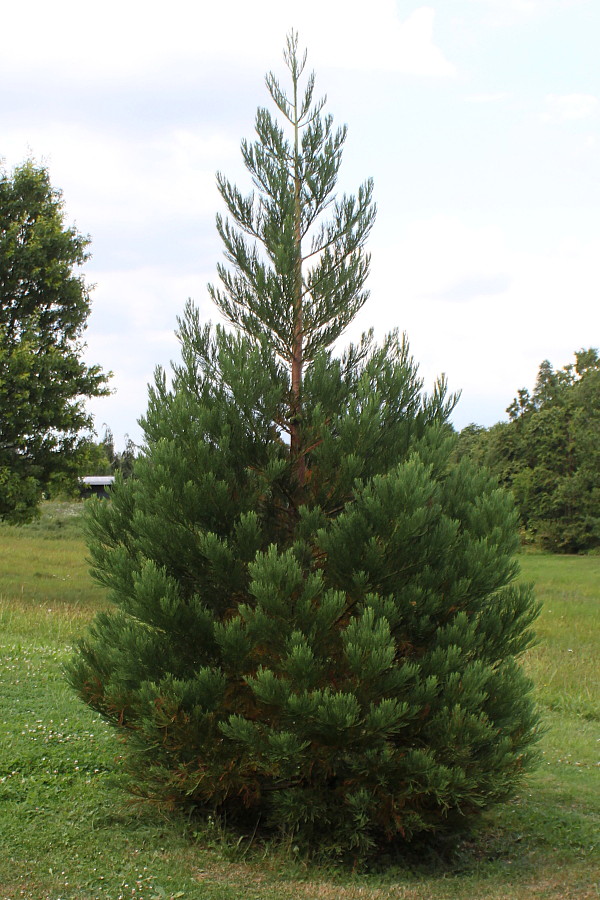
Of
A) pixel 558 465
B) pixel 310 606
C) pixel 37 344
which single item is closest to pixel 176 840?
pixel 310 606

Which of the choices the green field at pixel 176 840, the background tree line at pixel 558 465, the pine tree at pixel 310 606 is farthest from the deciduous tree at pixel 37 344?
the background tree line at pixel 558 465

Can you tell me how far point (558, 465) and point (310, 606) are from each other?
54567mm

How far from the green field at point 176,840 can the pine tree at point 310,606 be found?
0.35m

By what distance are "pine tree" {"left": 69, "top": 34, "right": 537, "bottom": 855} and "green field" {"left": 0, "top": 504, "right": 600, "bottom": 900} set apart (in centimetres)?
35

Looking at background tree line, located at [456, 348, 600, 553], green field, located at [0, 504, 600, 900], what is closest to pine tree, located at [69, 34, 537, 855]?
green field, located at [0, 504, 600, 900]

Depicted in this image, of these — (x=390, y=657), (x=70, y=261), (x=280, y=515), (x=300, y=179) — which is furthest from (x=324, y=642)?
(x=70, y=261)

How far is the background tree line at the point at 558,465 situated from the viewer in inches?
2132

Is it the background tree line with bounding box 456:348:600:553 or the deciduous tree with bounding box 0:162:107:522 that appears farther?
the background tree line with bounding box 456:348:600:553

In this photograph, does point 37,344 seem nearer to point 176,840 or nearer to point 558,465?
point 176,840

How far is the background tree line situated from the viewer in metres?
54.2

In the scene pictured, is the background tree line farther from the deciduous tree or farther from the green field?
the green field

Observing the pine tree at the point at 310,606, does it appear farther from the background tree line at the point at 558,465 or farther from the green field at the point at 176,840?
the background tree line at the point at 558,465

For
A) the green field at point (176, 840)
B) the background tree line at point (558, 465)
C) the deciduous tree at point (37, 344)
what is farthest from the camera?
the background tree line at point (558, 465)

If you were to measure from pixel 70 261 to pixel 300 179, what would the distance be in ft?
47.2
